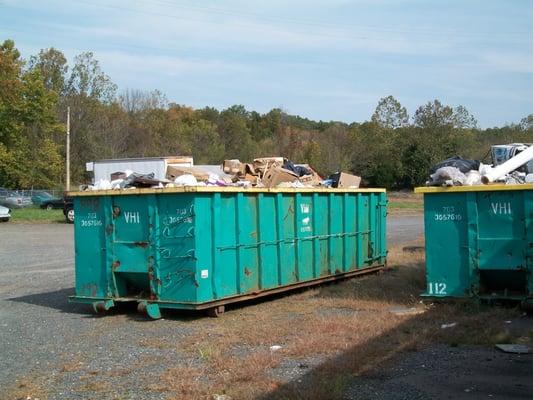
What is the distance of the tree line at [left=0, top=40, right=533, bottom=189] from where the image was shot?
53.5 m

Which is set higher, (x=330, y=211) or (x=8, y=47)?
(x=8, y=47)

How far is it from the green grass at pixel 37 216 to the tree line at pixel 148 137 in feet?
43.1

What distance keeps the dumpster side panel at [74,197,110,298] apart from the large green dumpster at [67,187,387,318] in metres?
0.02

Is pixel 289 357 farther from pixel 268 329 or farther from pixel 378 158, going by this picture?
pixel 378 158

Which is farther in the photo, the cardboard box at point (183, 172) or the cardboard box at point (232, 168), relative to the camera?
the cardboard box at point (232, 168)

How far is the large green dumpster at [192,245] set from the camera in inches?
403

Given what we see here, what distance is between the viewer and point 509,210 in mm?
9891

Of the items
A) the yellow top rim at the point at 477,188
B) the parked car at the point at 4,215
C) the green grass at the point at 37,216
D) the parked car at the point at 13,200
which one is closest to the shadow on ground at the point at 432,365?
the yellow top rim at the point at 477,188

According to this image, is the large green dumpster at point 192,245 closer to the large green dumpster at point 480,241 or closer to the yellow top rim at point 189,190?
the yellow top rim at point 189,190

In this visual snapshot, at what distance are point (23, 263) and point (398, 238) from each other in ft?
43.1

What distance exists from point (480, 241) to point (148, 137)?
5655cm

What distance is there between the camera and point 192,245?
10.1 meters

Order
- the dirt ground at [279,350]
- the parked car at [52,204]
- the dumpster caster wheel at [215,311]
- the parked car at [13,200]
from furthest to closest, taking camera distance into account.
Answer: the parked car at [52,204], the parked car at [13,200], the dumpster caster wheel at [215,311], the dirt ground at [279,350]

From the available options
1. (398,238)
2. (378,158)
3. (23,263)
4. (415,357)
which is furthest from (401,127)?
(415,357)
